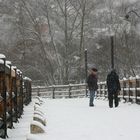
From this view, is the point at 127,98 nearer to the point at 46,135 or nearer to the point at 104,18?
the point at 46,135

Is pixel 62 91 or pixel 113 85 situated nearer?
pixel 113 85

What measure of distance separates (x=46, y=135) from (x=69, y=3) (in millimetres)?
46765

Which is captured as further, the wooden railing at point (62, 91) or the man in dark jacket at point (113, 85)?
the wooden railing at point (62, 91)

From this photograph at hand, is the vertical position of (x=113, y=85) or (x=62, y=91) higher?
(x=113, y=85)

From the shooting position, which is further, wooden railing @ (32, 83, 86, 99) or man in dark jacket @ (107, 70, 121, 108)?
wooden railing @ (32, 83, 86, 99)

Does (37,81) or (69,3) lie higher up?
(69,3)

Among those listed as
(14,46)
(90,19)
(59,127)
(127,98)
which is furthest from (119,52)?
(59,127)

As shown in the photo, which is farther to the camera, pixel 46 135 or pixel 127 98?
pixel 127 98

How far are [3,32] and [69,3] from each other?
9022 mm

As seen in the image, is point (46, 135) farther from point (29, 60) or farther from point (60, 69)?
point (29, 60)

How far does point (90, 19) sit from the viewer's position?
60000mm

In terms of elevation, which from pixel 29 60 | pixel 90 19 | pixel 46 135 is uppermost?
pixel 90 19

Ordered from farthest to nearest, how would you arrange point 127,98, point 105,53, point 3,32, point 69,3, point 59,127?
point 105,53 → point 3,32 → point 69,3 → point 127,98 → point 59,127

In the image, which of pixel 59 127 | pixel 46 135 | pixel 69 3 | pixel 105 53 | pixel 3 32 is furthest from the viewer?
pixel 105 53
